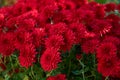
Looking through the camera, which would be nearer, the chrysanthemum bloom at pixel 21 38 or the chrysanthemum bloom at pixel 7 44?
the chrysanthemum bloom at pixel 21 38

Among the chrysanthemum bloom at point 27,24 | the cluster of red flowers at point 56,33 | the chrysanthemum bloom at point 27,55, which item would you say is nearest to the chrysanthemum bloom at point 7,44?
the cluster of red flowers at point 56,33

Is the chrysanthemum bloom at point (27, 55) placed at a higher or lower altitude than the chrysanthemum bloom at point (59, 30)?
lower

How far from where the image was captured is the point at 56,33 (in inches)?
100

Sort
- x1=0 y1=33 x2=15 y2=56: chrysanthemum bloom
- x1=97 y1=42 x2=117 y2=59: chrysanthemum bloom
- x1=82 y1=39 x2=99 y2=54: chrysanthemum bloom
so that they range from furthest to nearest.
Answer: x1=0 y1=33 x2=15 y2=56: chrysanthemum bloom → x1=82 y1=39 x2=99 y2=54: chrysanthemum bloom → x1=97 y1=42 x2=117 y2=59: chrysanthemum bloom

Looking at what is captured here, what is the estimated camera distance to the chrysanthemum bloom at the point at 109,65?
7.64 ft

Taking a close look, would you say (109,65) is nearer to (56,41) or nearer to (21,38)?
(56,41)

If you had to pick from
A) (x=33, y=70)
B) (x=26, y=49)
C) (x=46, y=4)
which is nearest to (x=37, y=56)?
(x=33, y=70)

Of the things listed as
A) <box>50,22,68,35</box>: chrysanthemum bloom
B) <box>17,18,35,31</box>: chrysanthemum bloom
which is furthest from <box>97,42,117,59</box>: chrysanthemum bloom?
<box>17,18,35,31</box>: chrysanthemum bloom

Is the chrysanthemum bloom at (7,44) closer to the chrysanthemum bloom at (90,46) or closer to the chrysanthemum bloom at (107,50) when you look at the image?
the chrysanthemum bloom at (90,46)

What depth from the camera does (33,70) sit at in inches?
106

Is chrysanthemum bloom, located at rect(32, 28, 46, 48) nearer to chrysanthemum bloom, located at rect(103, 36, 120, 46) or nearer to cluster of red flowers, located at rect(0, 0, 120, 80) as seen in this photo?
cluster of red flowers, located at rect(0, 0, 120, 80)

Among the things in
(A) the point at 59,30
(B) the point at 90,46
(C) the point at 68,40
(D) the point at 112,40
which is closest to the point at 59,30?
(A) the point at 59,30

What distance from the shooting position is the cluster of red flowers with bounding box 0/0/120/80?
236 centimetres

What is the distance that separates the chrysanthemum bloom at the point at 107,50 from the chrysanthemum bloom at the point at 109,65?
0.08ft
